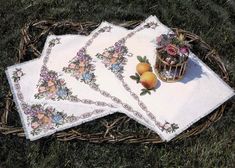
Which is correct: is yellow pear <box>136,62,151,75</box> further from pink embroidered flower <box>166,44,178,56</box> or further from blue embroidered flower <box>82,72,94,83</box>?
blue embroidered flower <box>82,72,94,83</box>

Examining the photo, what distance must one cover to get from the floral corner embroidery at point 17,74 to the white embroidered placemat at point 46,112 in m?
0.03

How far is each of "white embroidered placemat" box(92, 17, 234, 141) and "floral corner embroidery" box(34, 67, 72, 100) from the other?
0.50 metres

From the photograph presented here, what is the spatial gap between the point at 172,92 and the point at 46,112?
4.10ft

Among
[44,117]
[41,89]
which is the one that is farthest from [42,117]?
[41,89]

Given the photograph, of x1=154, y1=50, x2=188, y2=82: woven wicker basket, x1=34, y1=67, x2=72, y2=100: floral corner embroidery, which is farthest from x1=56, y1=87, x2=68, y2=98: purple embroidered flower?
x1=154, y1=50, x2=188, y2=82: woven wicker basket

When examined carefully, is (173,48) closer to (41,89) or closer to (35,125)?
(41,89)

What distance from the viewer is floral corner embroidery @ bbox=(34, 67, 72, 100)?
207 inches

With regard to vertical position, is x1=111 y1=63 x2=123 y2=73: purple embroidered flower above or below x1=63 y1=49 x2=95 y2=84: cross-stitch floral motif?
above

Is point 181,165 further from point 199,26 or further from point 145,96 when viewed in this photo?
point 199,26

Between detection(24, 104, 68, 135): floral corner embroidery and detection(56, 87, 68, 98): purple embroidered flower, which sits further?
detection(56, 87, 68, 98): purple embroidered flower

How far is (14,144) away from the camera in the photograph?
16.8 feet

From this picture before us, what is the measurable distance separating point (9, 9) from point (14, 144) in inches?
82.4

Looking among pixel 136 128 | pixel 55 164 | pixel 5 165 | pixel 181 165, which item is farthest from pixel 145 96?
pixel 5 165

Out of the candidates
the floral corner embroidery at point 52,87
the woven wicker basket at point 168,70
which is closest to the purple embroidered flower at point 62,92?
the floral corner embroidery at point 52,87
